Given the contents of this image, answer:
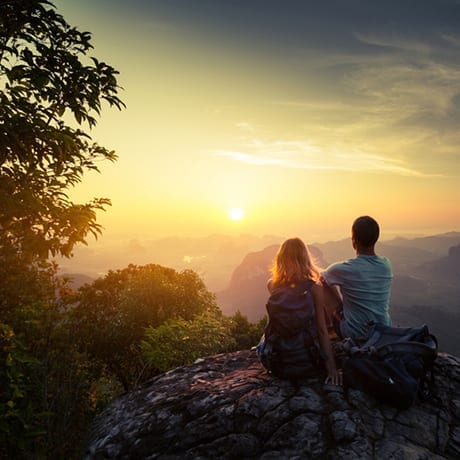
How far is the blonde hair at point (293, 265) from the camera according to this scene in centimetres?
515

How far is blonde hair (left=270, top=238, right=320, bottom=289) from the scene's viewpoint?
5.15m

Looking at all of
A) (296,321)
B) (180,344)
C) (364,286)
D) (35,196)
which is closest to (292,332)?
(296,321)

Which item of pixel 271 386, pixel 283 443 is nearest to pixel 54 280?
pixel 271 386

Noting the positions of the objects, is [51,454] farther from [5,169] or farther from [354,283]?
[354,283]

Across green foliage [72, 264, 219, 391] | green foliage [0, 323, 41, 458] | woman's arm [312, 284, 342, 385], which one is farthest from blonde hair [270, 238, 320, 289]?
green foliage [72, 264, 219, 391]

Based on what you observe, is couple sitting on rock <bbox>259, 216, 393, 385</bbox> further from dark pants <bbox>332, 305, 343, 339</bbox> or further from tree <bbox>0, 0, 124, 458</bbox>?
tree <bbox>0, 0, 124, 458</bbox>

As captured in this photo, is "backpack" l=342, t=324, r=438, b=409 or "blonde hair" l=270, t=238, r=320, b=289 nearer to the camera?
"backpack" l=342, t=324, r=438, b=409

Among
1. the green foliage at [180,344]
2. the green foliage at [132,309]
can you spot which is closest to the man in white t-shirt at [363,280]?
the green foliage at [180,344]

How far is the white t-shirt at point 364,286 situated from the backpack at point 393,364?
0.51 m

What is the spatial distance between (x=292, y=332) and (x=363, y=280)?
1.42 meters

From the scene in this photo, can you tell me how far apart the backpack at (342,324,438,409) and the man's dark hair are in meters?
1.36

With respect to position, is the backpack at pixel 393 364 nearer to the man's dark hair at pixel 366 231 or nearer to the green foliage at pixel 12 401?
the man's dark hair at pixel 366 231

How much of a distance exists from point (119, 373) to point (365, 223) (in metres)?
19.4

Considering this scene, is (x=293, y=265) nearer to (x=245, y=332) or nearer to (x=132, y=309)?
(x=132, y=309)
